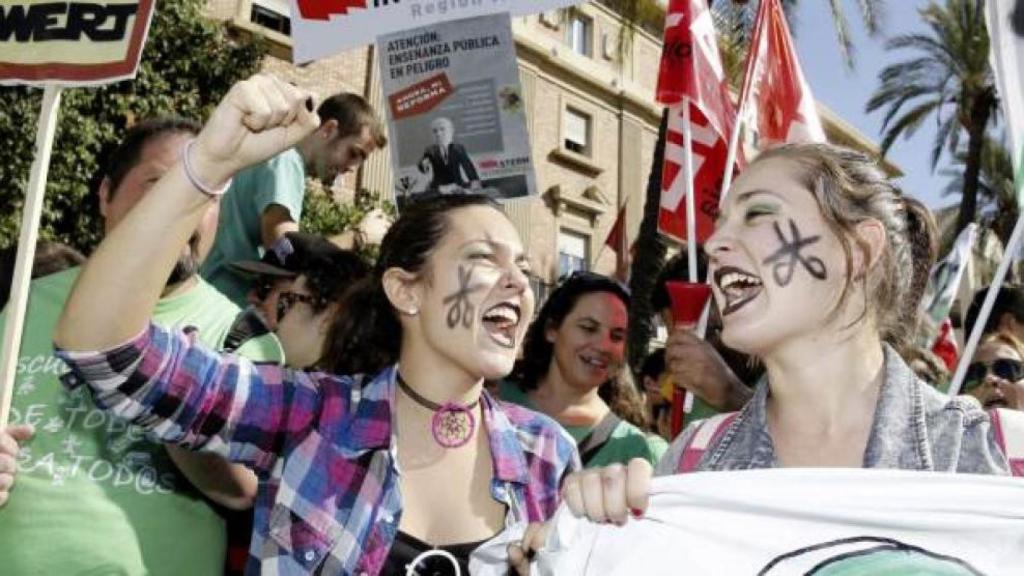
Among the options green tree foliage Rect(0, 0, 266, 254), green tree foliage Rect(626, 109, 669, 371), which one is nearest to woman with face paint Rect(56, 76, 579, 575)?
green tree foliage Rect(0, 0, 266, 254)

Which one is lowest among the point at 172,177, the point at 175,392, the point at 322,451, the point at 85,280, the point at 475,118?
the point at 322,451

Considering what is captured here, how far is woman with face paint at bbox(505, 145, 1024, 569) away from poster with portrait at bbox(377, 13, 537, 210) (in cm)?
197

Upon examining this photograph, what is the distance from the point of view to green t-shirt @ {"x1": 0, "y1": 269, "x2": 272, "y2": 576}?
2.18 meters

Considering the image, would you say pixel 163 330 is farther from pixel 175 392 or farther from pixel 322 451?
pixel 322 451

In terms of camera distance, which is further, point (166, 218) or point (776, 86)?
point (776, 86)

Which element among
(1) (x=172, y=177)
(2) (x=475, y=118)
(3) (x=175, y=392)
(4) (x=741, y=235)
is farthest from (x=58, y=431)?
(2) (x=475, y=118)

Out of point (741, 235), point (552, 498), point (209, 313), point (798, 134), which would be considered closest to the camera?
point (741, 235)

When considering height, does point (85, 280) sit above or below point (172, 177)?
below

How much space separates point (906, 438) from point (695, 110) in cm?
350

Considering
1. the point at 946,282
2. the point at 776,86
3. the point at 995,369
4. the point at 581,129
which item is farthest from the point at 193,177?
the point at 581,129

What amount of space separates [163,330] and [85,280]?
0.17 metres

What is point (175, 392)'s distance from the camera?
1840 millimetres

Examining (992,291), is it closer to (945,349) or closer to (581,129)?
(945,349)

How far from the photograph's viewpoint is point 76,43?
2.62 metres
